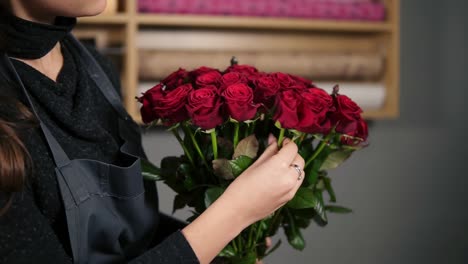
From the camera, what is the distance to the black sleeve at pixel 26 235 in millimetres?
879

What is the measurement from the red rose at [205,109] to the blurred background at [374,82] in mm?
1241

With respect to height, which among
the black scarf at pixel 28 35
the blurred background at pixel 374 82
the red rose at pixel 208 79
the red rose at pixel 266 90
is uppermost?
the black scarf at pixel 28 35

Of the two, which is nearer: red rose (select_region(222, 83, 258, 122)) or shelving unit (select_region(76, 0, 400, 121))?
red rose (select_region(222, 83, 258, 122))

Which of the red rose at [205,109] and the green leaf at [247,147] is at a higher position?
the red rose at [205,109]

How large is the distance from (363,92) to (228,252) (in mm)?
1425

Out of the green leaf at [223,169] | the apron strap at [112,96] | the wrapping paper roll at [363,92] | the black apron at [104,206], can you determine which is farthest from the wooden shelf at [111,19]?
the green leaf at [223,169]

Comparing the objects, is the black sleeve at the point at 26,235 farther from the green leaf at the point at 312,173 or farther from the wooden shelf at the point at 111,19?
the wooden shelf at the point at 111,19

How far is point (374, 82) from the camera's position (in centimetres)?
244

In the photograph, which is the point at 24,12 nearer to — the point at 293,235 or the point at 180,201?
the point at 180,201

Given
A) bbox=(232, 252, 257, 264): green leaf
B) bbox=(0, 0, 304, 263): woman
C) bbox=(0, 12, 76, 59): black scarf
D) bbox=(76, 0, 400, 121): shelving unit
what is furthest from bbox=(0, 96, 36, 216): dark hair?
bbox=(76, 0, 400, 121): shelving unit

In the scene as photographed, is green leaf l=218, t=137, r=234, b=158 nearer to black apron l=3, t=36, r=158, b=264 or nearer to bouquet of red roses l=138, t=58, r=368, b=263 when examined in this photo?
bouquet of red roses l=138, t=58, r=368, b=263

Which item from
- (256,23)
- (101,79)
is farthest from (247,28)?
(101,79)

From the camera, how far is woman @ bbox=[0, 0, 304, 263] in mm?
939

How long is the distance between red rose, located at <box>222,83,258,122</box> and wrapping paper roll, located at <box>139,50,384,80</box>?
1251 millimetres
